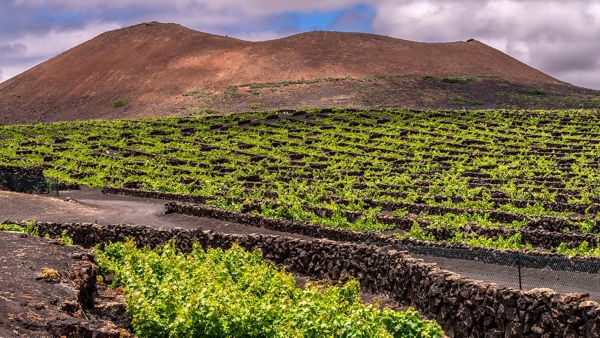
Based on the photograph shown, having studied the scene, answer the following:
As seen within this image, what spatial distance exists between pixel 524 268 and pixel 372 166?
1980 inches

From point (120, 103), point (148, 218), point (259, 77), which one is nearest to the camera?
point (148, 218)

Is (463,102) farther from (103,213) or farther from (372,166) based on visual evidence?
(103,213)

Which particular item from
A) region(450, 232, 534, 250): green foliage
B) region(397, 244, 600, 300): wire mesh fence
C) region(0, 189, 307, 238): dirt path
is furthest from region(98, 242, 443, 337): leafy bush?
region(0, 189, 307, 238): dirt path

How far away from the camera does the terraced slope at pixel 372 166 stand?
44375 millimetres

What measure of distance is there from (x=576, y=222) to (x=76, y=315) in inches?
1177

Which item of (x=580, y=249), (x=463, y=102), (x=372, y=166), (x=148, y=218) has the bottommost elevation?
(x=148, y=218)

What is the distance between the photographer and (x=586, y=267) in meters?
27.9

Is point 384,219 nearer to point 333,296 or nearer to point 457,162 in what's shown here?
point 333,296

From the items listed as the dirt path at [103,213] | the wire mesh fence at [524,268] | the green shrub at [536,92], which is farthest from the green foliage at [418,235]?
the green shrub at [536,92]

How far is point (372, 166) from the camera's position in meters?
80.2

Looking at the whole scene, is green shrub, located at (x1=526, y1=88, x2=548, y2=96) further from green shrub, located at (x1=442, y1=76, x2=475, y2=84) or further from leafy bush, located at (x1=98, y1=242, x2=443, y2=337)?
leafy bush, located at (x1=98, y1=242, x2=443, y2=337)

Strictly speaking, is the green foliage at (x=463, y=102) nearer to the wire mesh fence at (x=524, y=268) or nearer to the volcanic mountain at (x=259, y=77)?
the volcanic mountain at (x=259, y=77)

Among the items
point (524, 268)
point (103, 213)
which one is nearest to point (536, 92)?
point (103, 213)


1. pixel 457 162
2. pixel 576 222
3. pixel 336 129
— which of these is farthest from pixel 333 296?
pixel 336 129
